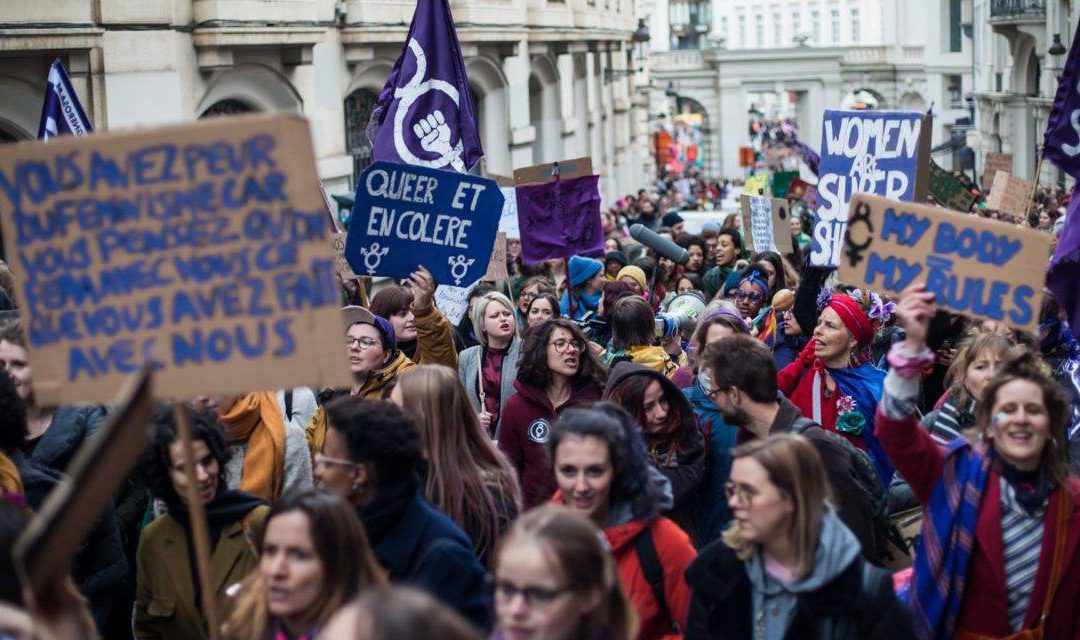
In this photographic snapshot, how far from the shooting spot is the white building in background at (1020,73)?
31.2 meters

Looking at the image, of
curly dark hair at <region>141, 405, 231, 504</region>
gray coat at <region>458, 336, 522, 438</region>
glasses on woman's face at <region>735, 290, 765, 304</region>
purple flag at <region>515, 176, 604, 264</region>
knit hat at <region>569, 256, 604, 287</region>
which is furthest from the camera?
purple flag at <region>515, 176, 604, 264</region>

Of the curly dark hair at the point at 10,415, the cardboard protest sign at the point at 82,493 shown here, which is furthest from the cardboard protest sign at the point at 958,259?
the curly dark hair at the point at 10,415

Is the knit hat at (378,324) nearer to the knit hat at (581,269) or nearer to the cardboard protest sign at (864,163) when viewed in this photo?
the cardboard protest sign at (864,163)

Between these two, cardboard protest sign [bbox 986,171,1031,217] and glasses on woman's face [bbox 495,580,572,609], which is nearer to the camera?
glasses on woman's face [bbox 495,580,572,609]

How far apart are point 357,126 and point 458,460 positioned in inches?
582

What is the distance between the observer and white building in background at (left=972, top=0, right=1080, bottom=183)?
1227 inches

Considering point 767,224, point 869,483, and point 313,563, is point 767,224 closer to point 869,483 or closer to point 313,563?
point 869,483

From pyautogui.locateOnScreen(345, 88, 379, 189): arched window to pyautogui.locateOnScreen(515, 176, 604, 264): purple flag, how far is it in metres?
7.96

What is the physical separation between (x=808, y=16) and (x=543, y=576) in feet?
296

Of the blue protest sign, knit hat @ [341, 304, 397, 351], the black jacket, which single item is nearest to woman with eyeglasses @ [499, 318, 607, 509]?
knit hat @ [341, 304, 397, 351]

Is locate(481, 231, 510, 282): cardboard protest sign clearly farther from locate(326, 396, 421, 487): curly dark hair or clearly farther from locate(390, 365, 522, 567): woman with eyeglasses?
locate(326, 396, 421, 487): curly dark hair

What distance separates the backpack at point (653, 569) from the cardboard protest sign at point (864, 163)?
3795 mm

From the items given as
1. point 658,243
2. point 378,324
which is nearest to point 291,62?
point 658,243

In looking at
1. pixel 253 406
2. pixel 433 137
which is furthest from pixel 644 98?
pixel 253 406
